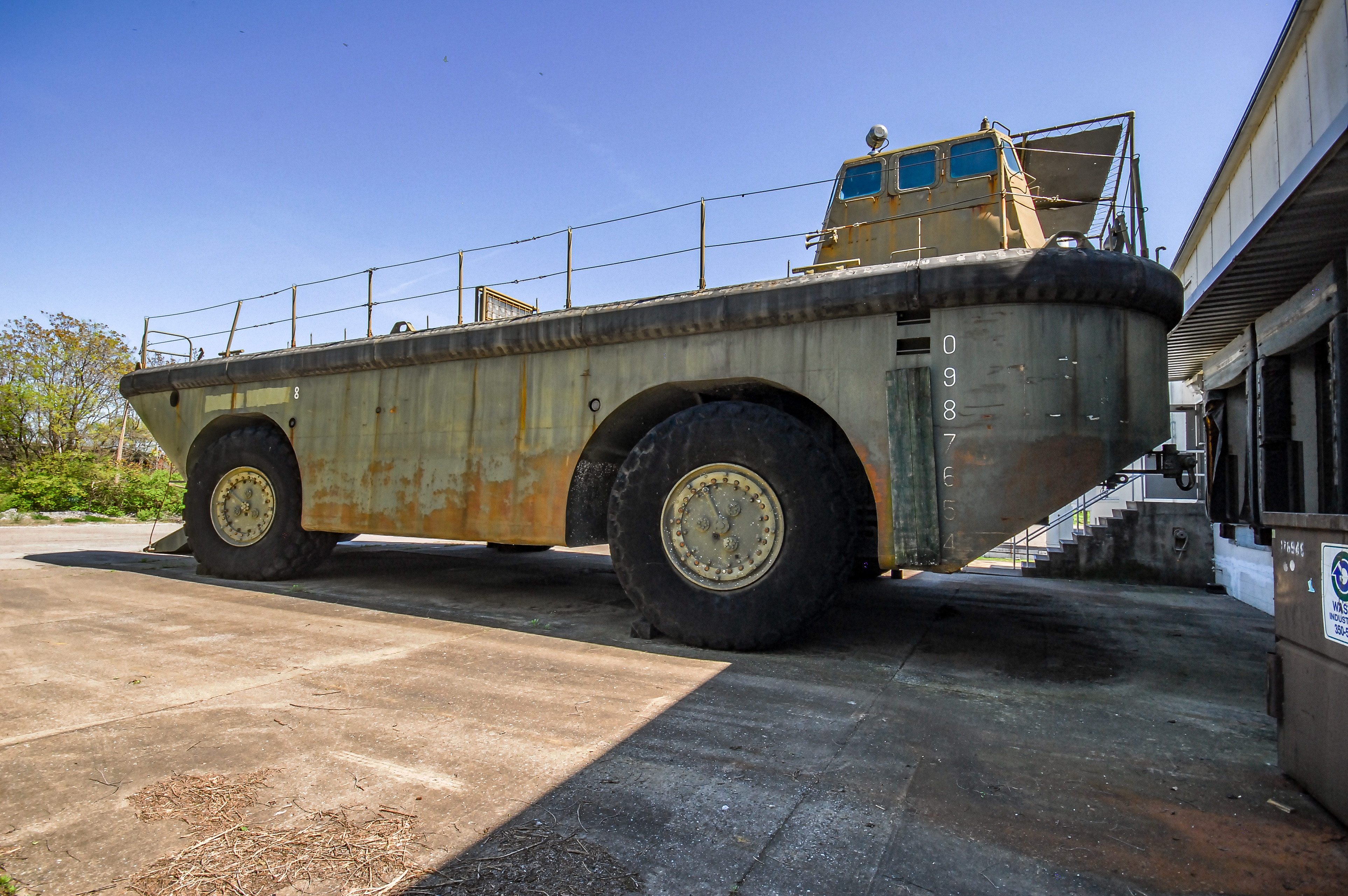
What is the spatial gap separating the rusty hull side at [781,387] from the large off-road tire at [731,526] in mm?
374

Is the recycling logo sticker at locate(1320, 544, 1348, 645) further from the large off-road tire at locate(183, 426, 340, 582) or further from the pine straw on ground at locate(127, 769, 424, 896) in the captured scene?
the large off-road tire at locate(183, 426, 340, 582)

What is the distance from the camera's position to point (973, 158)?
648 centimetres

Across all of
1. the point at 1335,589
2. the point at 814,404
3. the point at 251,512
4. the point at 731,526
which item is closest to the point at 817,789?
the point at 1335,589

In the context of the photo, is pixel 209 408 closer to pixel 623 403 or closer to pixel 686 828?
pixel 623 403

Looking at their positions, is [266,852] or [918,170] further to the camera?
[918,170]

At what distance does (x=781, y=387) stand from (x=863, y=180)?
2.62 meters

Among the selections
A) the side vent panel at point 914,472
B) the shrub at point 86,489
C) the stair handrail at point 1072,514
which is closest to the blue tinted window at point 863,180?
the side vent panel at point 914,472

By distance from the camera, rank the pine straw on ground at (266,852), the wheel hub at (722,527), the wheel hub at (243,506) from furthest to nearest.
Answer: the wheel hub at (243,506), the wheel hub at (722,527), the pine straw on ground at (266,852)

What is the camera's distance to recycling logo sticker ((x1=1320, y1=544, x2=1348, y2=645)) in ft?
8.71

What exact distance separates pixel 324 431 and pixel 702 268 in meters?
5.03

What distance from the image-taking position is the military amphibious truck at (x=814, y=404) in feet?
16.3

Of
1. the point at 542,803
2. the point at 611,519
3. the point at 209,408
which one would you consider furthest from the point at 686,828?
the point at 209,408

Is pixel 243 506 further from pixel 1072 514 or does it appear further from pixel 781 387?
pixel 1072 514

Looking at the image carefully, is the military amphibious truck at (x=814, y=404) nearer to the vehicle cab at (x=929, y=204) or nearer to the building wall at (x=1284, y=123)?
the vehicle cab at (x=929, y=204)
